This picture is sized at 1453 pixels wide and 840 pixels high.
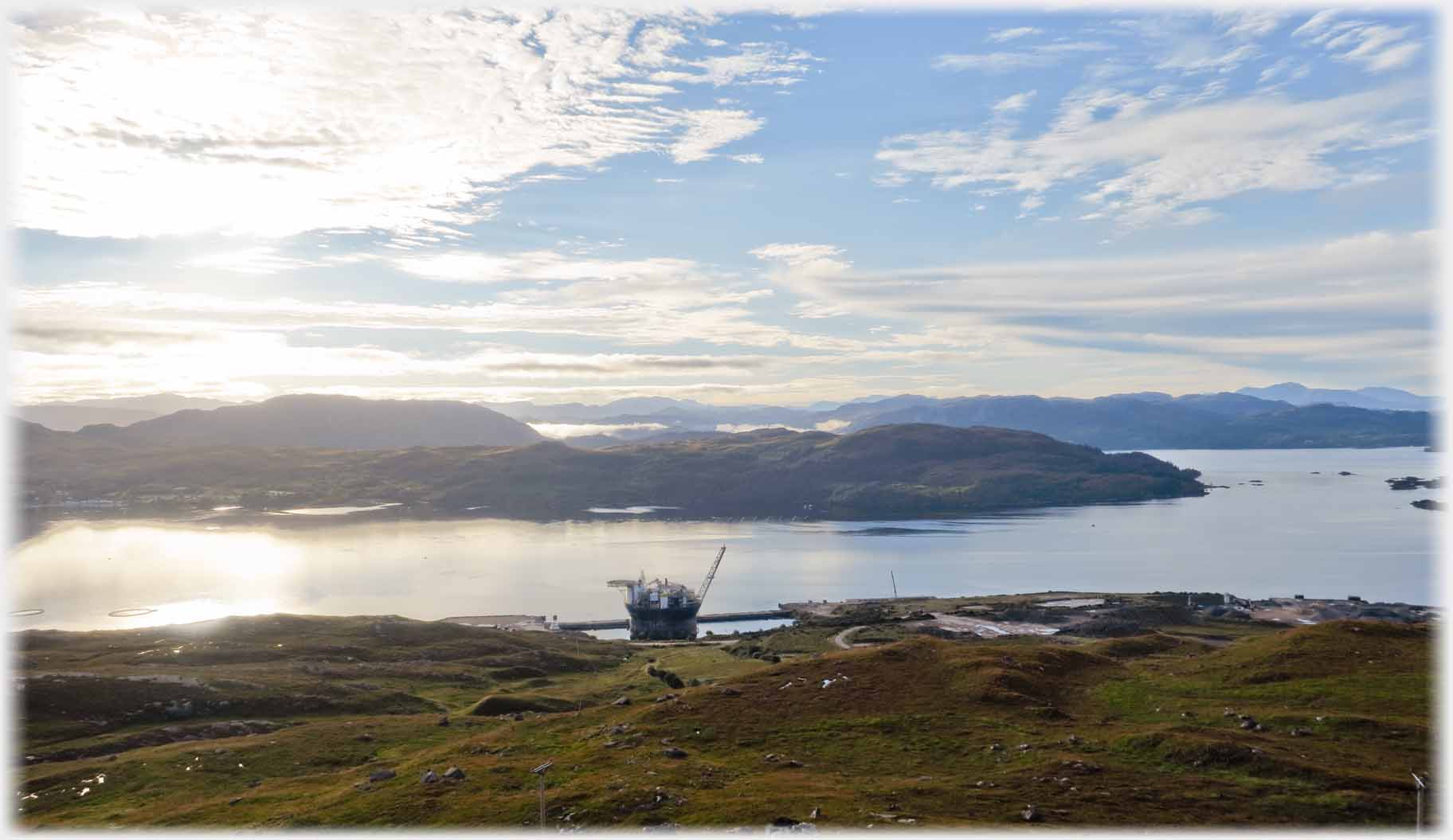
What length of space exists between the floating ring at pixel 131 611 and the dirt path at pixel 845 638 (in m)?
132

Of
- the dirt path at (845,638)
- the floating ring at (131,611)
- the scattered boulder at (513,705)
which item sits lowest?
the floating ring at (131,611)

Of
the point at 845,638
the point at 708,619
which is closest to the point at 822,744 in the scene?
the point at 845,638

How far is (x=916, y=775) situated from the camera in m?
39.4

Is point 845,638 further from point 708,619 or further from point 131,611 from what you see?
point 131,611

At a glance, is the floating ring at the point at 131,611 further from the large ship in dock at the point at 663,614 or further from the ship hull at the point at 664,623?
the ship hull at the point at 664,623

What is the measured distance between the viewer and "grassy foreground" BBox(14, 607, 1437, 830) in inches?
1352

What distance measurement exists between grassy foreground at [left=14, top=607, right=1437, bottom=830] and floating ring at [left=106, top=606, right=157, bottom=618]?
108 m

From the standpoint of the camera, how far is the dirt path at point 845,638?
398ft

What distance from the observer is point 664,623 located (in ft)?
532

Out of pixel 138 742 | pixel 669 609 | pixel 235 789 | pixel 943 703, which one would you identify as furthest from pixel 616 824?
pixel 669 609

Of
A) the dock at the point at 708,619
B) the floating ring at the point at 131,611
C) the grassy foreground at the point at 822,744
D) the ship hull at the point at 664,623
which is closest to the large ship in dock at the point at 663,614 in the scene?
the ship hull at the point at 664,623

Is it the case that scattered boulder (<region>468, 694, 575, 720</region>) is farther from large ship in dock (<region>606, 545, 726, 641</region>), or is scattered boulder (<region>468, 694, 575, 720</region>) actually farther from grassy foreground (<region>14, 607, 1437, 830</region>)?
large ship in dock (<region>606, 545, 726, 641</region>)

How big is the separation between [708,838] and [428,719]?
154ft

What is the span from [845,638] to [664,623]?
142 feet
